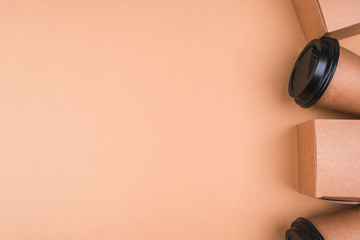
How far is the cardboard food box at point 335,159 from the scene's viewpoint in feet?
3.41

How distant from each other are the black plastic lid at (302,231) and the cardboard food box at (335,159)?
121mm

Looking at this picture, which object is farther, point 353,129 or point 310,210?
point 310,210

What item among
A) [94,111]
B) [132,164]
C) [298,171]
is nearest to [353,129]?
[298,171]

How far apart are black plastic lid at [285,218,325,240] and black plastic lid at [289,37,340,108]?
44cm

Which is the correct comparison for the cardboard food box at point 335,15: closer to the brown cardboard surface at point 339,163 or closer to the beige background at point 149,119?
the beige background at point 149,119

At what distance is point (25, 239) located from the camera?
50.1 inches

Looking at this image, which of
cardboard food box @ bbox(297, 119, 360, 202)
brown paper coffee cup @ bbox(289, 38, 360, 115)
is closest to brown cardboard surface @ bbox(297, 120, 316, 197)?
cardboard food box @ bbox(297, 119, 360, 202)

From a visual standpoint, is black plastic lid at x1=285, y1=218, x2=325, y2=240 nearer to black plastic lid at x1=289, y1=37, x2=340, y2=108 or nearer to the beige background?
the beige background

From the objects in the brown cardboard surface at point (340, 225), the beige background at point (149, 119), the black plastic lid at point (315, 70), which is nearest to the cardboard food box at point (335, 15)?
the black plastic lid at point (315, 70)

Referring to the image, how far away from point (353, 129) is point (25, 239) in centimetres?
138

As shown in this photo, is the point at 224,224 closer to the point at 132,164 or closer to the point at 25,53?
the point at 132,164

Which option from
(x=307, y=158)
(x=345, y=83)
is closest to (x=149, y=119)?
(x=307, y=158)

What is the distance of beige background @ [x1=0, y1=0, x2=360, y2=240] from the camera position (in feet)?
4.12

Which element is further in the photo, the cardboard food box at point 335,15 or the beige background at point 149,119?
the beige background at point 149,119
